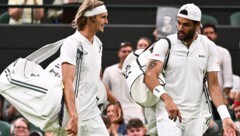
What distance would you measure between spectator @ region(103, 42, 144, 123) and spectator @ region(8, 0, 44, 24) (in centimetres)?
201

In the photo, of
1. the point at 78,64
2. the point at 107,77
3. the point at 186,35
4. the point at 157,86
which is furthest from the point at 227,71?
the point at 78,64

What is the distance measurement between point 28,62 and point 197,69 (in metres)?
1.59

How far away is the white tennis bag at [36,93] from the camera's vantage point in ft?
29.9

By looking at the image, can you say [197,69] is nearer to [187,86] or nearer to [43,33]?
[187,86]

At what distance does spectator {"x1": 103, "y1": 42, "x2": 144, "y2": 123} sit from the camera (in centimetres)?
1424

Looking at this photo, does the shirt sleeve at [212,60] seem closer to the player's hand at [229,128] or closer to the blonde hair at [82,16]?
the player's hand at [229,128]

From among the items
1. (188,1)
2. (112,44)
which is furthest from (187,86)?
(188,1)

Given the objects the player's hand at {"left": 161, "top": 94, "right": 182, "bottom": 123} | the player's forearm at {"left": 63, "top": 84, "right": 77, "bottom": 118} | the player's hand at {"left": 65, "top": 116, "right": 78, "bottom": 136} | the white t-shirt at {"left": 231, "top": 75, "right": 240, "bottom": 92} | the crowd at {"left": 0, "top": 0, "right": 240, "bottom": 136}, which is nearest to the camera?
the player's hand at {"left": 65, "top": 116, "right": 78, "bottom": 136}

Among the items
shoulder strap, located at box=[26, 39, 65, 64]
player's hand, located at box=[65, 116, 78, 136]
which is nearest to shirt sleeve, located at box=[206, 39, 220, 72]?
shoulder strap, located at box=[26, 39, 65, 64]

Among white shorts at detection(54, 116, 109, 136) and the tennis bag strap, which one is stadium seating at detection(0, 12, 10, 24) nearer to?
the tennis bag strap

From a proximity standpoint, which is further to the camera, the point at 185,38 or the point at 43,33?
the point at 43,33

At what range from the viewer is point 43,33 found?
15953 mm

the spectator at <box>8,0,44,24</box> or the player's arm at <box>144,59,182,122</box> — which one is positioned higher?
the player's arm at <box>144,59,182,122</box>

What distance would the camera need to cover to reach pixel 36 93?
362 inches
